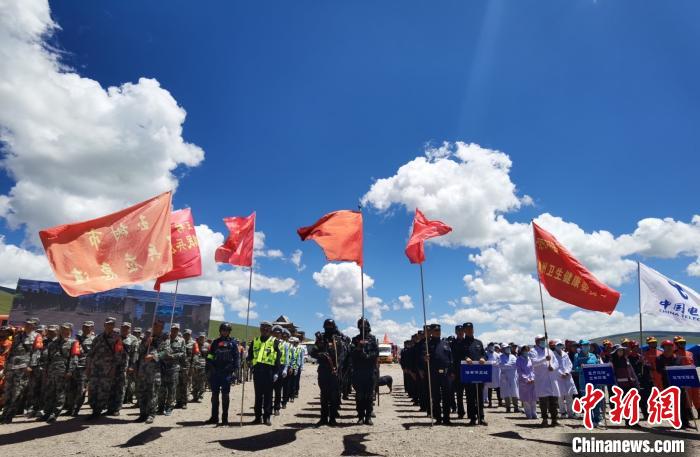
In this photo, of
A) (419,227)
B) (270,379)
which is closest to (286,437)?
(270,379)

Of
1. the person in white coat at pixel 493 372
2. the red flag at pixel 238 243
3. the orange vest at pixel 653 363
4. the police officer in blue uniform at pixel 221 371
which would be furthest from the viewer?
the person in white coat at pixel 493 372

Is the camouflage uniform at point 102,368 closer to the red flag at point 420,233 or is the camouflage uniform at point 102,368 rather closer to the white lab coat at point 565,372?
the red flag at point 420,233

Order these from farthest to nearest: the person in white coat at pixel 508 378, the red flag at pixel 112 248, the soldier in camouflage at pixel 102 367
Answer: the person in white coat at pixel 508 378 → the soldier in camouflage at pixel 102 367 → the red flag at pixel 112 248

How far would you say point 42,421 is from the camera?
10414 millimetres

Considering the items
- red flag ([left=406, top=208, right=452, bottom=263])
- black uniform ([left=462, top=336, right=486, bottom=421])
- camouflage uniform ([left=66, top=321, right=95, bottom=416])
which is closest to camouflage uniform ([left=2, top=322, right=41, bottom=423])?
camouflage uniform ([left=66, top=321, right=95, bottom=416])

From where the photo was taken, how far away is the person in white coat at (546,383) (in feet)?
35.5

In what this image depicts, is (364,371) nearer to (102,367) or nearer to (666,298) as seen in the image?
(102,367)

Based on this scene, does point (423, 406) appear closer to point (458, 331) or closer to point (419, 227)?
point (458, 331)

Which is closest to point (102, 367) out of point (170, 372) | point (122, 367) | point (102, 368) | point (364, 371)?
point (102, 368)

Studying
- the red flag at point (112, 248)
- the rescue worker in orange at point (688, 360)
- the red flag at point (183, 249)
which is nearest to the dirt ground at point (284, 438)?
the rescue worker in orange at point (688, 360)

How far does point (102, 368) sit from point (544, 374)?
457 inches

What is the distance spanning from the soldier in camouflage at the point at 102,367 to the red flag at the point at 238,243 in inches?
131

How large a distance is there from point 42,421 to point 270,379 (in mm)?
5755

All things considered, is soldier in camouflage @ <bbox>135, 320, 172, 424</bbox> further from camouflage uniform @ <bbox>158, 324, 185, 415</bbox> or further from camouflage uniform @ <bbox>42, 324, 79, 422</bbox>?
camouflage uniform @ <bbox>42, 324, 79, 422</bbox>
